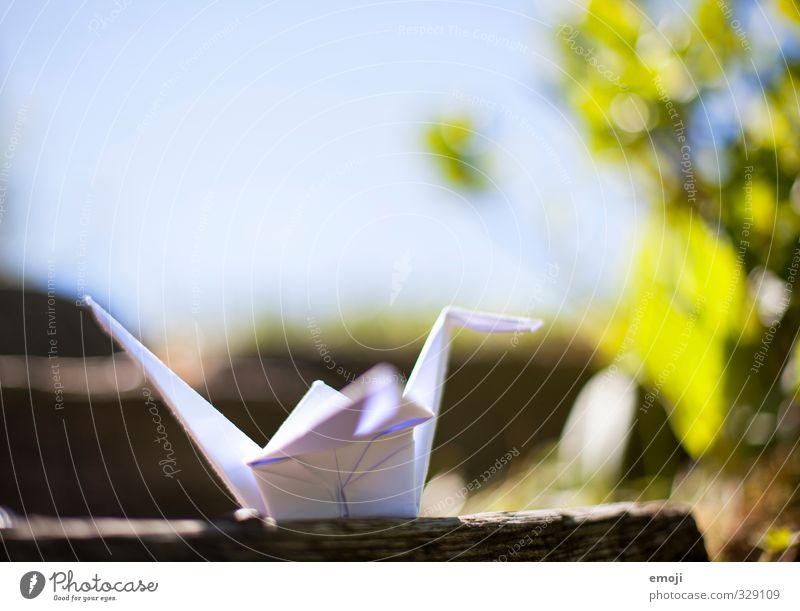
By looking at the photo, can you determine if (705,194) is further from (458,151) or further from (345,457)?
(345,457)

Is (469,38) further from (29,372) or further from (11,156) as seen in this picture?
(29,372)

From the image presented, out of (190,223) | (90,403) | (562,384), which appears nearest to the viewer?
(190,223)

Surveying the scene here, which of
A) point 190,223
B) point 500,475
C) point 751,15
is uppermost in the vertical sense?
point 751,15

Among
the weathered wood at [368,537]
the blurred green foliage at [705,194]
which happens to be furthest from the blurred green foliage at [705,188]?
the weathered wood at [368,537]

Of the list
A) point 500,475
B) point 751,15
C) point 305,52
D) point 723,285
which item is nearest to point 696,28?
point 751,15

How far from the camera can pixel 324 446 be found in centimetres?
27

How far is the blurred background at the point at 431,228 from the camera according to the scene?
0.40 m

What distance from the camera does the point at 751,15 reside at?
510 millimetres

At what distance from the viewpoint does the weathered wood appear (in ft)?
0.86

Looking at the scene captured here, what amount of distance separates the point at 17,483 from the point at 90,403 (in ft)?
0.27

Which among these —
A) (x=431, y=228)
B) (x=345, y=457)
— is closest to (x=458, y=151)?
(x=431, y=228)
